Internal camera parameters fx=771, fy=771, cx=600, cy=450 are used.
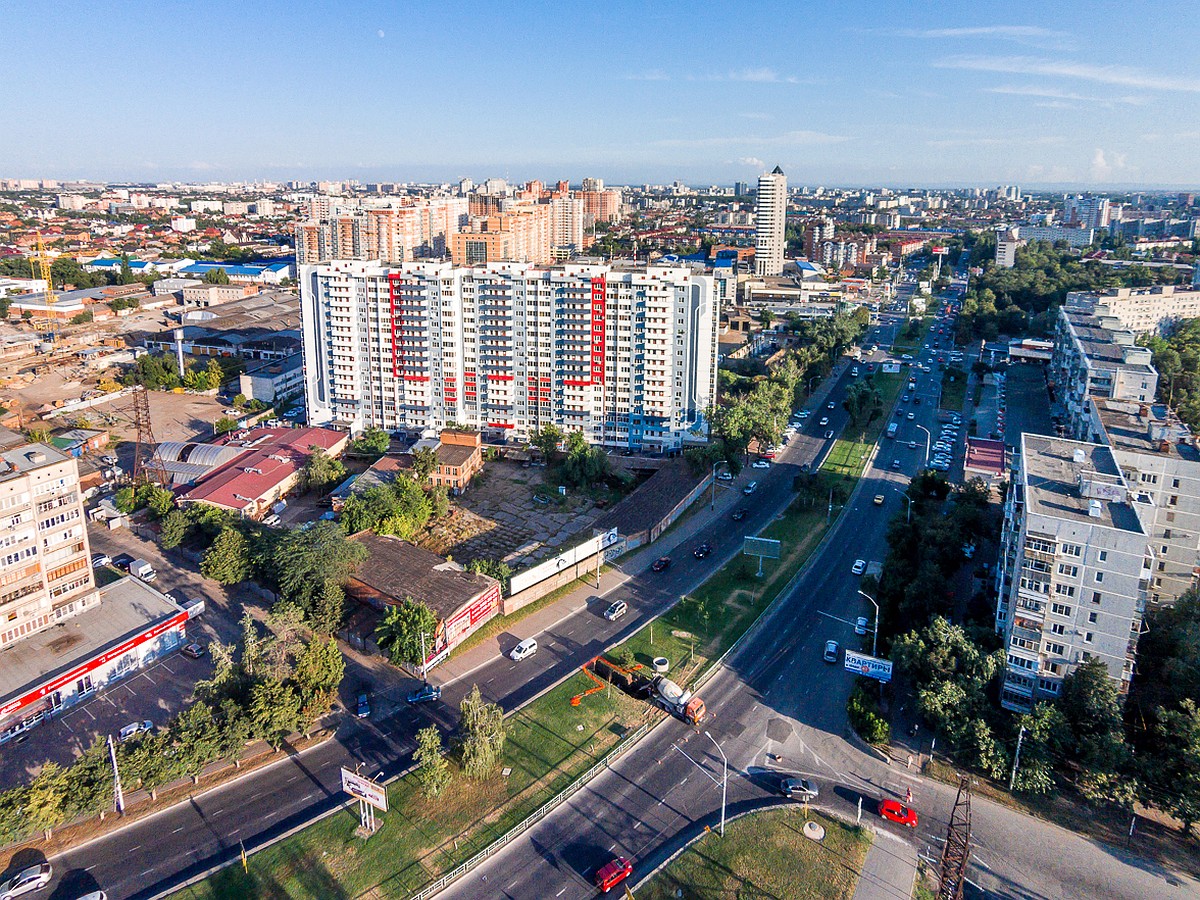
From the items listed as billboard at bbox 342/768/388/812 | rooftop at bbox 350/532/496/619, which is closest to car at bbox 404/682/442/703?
rooftop at bbox 350/532/496/619

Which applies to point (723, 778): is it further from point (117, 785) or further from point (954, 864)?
point (117, 785)

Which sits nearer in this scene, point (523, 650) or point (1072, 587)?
point (1072, 587)

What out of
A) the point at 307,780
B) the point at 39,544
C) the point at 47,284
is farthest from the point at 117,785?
the point at 47,284

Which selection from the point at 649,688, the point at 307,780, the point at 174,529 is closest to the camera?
the point at 307,780

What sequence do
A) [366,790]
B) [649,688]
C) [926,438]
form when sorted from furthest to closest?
[926,438]
[649,688]
[366,790]

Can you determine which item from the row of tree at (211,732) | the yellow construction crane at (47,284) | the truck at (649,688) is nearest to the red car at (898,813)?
the truck at (649,688)

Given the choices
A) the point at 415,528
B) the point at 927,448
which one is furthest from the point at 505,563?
the point at 927,448

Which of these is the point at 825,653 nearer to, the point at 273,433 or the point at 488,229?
the point at 273,433
